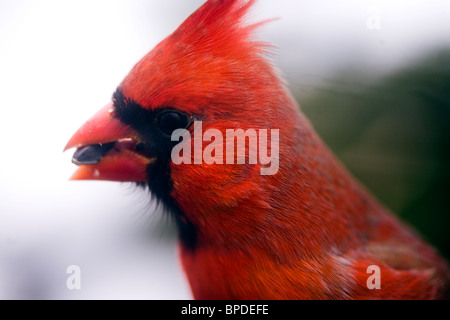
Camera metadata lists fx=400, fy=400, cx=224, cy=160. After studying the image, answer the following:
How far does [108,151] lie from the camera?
101 centimetres

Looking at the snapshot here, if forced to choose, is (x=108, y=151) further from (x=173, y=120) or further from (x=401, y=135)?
(x=401, y=135)

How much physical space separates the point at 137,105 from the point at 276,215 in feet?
1.38

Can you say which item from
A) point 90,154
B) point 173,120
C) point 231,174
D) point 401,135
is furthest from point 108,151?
point 401,135

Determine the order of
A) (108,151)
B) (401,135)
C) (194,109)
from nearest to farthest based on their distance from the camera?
(194,109), (108,151), (401,135)

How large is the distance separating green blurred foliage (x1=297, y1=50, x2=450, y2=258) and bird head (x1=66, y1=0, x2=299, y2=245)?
0.81 metres

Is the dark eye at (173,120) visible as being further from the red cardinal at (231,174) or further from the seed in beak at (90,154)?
the seed in beak at (90,154)

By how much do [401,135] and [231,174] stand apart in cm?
127

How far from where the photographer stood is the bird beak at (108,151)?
0.98 metres

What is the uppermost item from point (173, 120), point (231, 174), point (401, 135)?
point (401, 135)

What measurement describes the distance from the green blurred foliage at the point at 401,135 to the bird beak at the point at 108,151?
0.94m

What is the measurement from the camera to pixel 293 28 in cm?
155

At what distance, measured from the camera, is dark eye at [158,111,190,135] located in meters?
0.88

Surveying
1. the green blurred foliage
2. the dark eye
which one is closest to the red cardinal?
the dark eye
